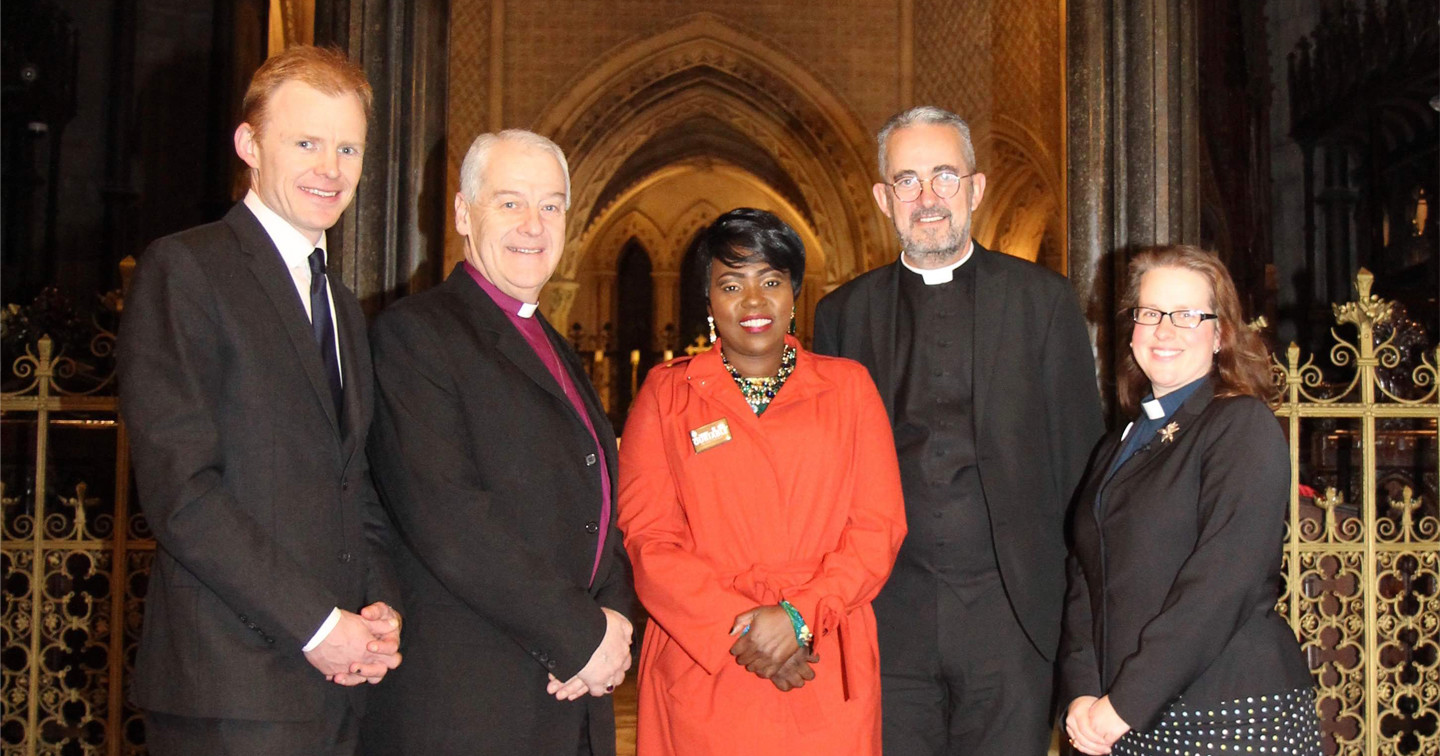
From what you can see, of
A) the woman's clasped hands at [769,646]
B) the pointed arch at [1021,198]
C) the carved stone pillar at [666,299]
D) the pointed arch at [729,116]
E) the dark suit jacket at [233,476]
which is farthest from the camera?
the carved stone pillar at [666,299]

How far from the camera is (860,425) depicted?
96.2 inches

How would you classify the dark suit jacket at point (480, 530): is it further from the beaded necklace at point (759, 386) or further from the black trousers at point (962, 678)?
the black trousers at point (962, 678)

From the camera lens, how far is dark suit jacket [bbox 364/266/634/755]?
2115mm

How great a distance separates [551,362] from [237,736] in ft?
2.88

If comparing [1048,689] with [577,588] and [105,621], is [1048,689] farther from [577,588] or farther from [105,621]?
[105,621]

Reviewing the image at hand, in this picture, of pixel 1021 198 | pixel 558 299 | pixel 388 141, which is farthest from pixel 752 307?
pixel 558 299

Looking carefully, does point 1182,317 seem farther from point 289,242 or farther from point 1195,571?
point 289,242

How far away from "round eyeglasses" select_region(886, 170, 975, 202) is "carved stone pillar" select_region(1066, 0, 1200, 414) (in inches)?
63.8

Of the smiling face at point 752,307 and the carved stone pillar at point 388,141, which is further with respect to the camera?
the carved stone pillar at point 388,141

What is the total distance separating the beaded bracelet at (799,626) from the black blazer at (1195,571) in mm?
511

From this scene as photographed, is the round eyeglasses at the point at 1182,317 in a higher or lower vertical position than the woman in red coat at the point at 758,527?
higher

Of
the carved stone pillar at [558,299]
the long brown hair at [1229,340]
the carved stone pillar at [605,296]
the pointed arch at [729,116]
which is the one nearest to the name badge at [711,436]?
the long brown hair at [1229,340]

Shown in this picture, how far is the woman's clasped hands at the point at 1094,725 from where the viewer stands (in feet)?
7.20

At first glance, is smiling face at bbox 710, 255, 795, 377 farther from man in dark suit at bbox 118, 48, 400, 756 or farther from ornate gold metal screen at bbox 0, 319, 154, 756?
ornate gold metal screen at bbox 0, 319, 154, 756
